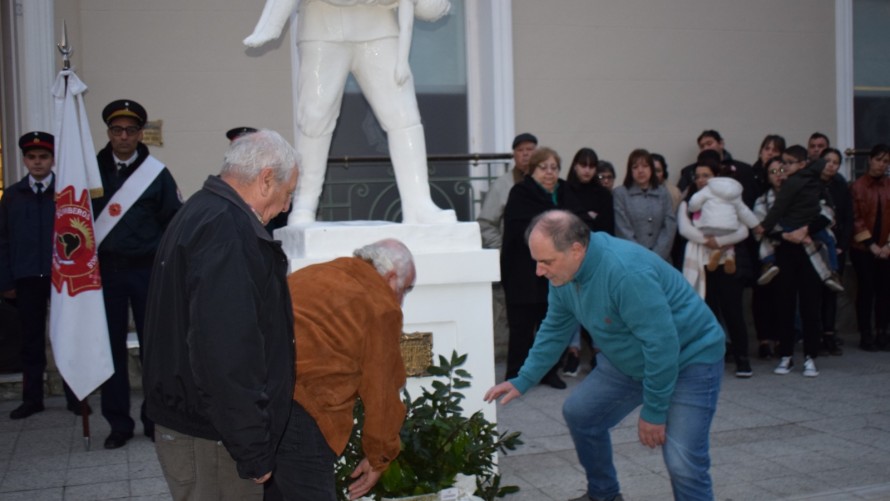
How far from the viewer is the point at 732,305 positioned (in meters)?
7.72

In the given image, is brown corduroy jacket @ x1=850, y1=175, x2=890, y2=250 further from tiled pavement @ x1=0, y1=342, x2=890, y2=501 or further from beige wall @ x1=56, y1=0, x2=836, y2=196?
tiled pavement @ x1=0, y1=342, x2=890, y2=501

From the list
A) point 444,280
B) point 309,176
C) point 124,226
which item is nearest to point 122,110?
point 124,226

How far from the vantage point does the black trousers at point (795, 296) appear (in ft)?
25.6

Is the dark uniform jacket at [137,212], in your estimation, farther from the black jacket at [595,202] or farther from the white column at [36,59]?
the black jacket at [595,202]

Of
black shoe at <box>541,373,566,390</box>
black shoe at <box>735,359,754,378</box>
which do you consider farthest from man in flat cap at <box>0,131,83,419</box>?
black shoe at <box>735,359,754,378</box>

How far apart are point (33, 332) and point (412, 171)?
319 centimetres

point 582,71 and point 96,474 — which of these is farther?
point 582,71

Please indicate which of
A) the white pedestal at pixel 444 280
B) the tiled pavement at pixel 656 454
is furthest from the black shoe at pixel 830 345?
the white pedestal at pixel 444 280

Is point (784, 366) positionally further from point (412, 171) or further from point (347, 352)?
point (347, 352)

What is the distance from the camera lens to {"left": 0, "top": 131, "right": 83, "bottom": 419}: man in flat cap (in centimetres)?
662

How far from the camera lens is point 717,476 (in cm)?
514

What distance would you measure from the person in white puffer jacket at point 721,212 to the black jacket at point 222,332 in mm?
5363

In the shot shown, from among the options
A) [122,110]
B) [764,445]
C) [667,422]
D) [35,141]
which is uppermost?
[122,110]

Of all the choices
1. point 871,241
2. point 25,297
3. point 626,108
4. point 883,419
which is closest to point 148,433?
point 25,297
